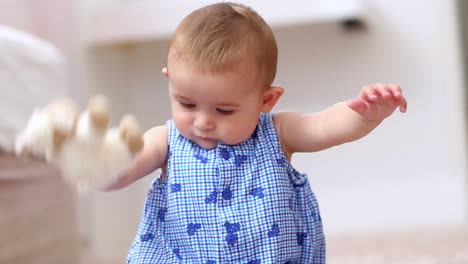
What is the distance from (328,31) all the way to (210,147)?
137cm

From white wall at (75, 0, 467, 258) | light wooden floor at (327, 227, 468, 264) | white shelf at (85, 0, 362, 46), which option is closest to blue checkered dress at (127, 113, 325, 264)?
light wooden floor at (327, 227, 468, 264)

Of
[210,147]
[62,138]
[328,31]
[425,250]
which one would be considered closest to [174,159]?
[210,147]

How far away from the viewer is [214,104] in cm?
66

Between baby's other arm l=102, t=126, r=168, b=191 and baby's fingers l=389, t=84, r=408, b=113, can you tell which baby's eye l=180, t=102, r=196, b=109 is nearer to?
baby's other arm l=102, t=126, r=168, b=191

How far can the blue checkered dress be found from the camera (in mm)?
675

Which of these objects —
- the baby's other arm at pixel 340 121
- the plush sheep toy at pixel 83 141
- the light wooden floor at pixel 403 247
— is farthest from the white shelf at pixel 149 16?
the plush sheep toy at pixel 83 141

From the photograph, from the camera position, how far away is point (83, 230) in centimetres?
181

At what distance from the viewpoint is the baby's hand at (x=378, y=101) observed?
627 mm

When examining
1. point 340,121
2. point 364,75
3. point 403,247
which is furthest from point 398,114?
point 340,121

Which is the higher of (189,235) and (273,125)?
(273,125)

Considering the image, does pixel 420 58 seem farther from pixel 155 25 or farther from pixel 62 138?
pixel 62 138

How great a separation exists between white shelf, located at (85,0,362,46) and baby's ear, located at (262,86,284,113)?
1010 mm

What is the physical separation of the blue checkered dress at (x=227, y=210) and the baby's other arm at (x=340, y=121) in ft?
0.07

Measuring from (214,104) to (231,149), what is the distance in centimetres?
6
